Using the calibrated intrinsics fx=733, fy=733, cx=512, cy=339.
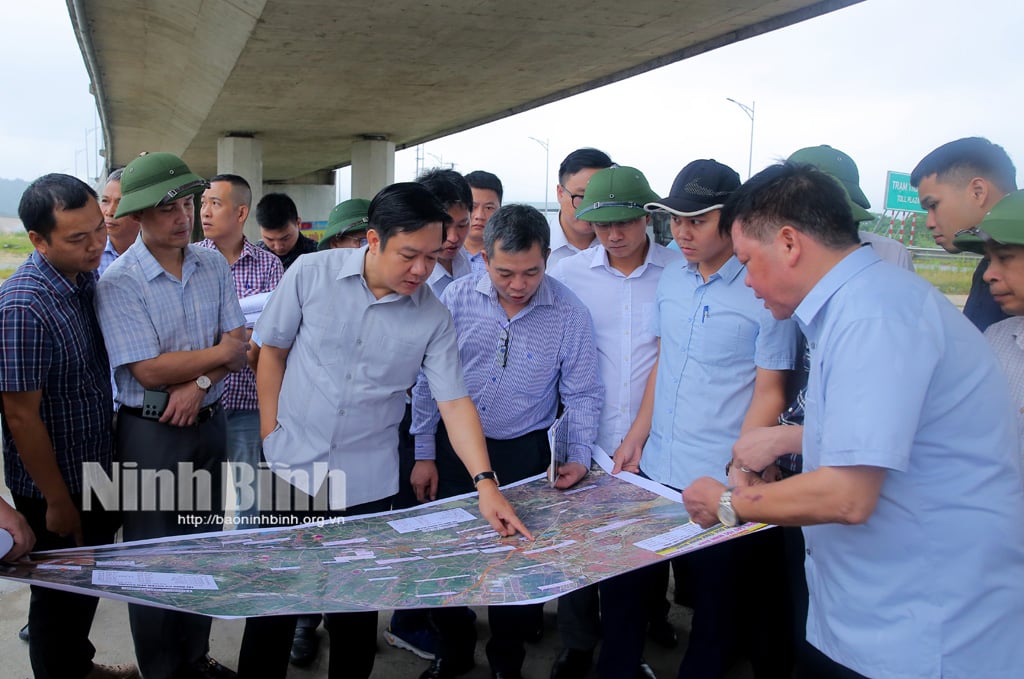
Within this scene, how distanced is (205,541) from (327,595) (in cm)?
43

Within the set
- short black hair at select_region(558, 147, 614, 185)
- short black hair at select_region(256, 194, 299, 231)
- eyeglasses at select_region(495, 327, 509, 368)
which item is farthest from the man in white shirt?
short black hair at select_region(256, 194, 299, 231)

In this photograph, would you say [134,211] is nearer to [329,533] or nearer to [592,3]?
[329,533]

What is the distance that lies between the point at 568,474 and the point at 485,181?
2.09m

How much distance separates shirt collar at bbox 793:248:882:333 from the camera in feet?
4.42

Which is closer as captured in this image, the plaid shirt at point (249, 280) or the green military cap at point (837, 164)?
the green military cap at point (837, 164)

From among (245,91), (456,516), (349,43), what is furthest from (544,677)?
(245,91)

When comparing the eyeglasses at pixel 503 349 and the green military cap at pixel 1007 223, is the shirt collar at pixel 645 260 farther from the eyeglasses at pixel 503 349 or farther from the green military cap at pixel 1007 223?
the green military cap at pixel 1007 223

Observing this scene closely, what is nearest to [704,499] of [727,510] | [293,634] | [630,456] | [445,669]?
[727,510]

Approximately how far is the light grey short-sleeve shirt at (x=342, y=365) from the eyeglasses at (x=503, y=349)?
32cm

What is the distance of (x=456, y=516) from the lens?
2059 mm

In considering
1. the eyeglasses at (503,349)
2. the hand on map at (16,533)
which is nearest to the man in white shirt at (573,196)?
the eyeglasses at (503,349)

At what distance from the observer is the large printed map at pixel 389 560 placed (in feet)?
5.02

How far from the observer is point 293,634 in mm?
2195

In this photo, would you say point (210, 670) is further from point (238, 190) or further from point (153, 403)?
point (238, 190)
